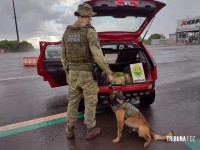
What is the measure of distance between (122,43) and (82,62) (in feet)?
5.55

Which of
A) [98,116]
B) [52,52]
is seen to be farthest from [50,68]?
[98,116]

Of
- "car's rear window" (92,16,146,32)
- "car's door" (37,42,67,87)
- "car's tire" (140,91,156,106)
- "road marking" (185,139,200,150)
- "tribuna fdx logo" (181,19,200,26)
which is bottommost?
"road marking" (185,139,200,150)

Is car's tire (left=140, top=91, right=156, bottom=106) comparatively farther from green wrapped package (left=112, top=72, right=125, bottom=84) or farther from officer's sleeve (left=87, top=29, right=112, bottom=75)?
officer's sleeve (left=87, top=29, right=112, bottom=75)

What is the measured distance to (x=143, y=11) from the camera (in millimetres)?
5125

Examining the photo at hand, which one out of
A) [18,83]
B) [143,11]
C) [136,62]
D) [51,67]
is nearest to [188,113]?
[136,62]

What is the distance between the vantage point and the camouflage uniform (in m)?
3.42

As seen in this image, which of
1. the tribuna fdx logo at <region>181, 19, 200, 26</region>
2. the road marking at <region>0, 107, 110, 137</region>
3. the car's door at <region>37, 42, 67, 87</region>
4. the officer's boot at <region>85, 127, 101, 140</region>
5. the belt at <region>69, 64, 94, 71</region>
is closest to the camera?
the belt at <region>69, 64, 94, 71</region>

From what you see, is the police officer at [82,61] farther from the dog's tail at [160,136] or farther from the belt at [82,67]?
the dog's tail at [160,136]

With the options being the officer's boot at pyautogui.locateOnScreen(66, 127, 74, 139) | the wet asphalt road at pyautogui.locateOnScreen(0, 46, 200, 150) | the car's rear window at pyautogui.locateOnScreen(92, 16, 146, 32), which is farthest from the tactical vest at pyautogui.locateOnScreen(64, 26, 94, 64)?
the car's rear window at pyautogui.locateOnScreen(92, 16, 146, 32)

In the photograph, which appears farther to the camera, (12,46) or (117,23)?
(12,46)

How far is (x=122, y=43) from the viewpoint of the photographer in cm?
504

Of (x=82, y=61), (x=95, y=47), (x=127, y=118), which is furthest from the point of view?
(x=127, y=118)

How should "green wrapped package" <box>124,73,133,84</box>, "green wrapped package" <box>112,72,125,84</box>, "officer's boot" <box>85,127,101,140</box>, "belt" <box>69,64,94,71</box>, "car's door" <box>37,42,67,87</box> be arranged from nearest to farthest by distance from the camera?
"belt" <box>69,64,94,71</box>, "officer's boot" <box>85,127,101,140</box>, "green wrapped package" <box>112,72,125,84</box>, "green wrapped package" <box>124,73,133,84</box>, "car's door" <box>37,42,67,87</box>

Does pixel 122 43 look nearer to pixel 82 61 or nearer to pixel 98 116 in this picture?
pixel 98 116
